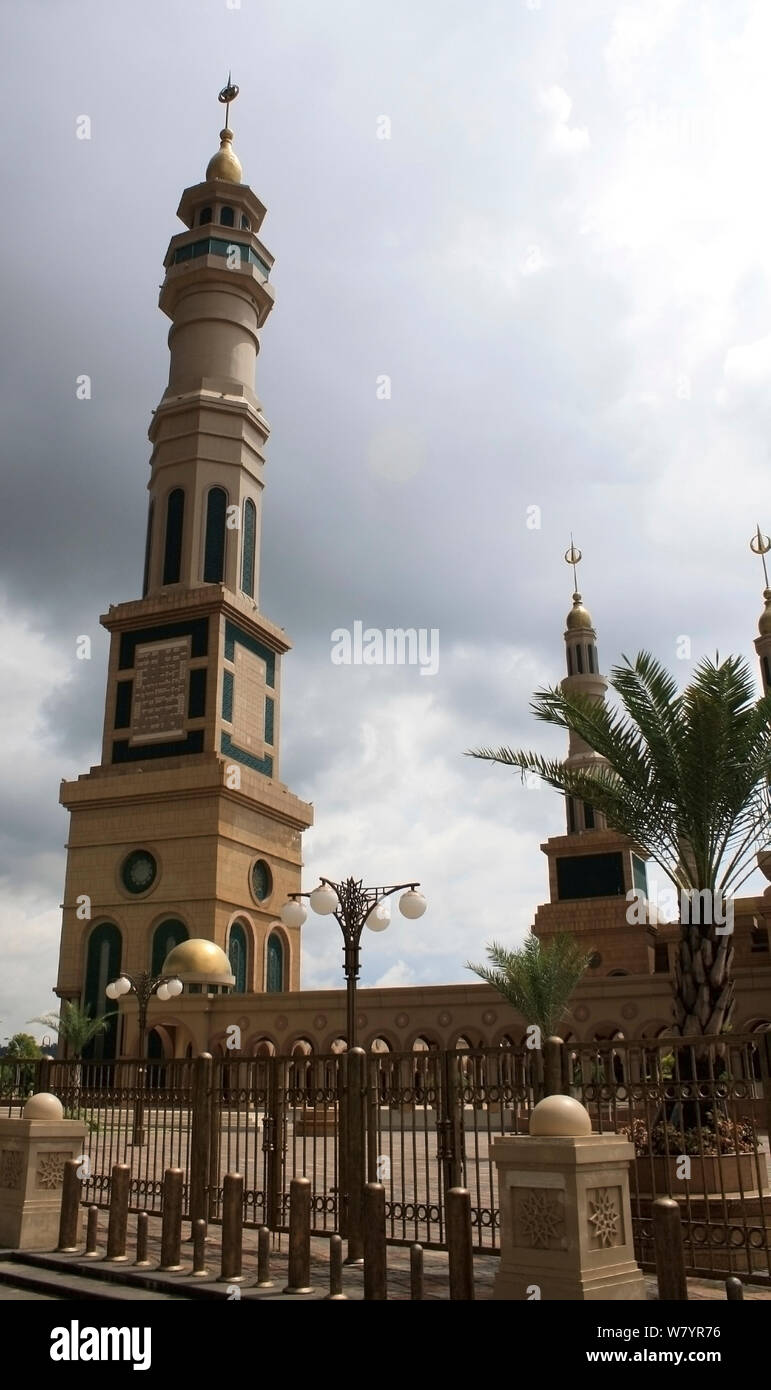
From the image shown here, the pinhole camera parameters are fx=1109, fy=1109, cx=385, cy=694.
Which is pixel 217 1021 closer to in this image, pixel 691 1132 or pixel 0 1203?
pixel 0 1203

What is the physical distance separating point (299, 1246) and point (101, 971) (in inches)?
1447

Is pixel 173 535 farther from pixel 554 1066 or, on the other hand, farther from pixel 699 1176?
pixel 554 1066

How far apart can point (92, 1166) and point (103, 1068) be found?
44.7 inches

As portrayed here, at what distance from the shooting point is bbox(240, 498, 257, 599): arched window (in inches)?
1898

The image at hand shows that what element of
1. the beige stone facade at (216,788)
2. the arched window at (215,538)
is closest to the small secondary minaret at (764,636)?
the beige stone facade at (216,788)

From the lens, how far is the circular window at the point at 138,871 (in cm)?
4319

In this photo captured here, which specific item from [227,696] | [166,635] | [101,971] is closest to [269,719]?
[227,696]

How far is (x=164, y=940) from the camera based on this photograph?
4212cm

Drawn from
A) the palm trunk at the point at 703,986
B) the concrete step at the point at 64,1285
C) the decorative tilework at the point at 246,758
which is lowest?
the concrete step at the point at 64,1285

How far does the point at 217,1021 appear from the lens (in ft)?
125

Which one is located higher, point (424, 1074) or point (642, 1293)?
point (424, 1074)

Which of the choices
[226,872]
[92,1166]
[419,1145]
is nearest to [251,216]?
→ [226,872]

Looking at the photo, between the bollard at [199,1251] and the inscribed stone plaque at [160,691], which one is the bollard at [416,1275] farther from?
the inscribed stone plaque at [160,691]

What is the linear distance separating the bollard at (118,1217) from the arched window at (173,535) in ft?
128
